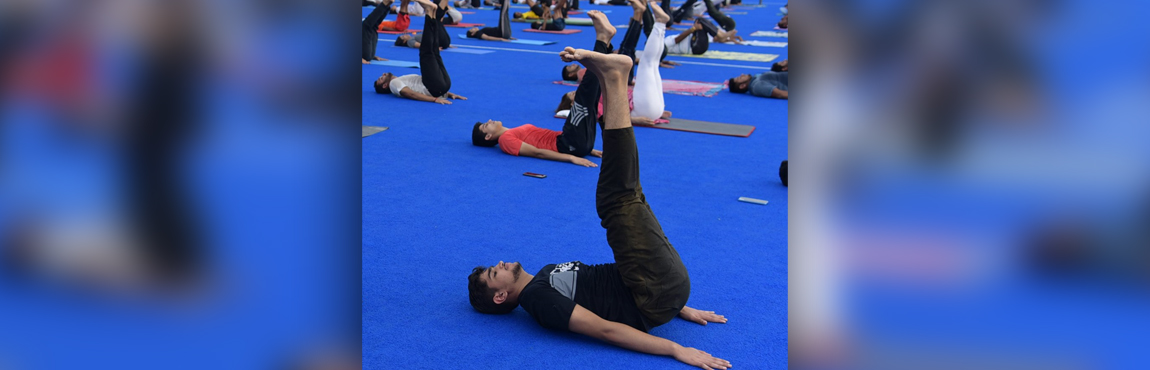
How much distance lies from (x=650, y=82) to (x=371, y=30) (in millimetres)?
4298

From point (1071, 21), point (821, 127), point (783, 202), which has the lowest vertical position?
point (783, 202)

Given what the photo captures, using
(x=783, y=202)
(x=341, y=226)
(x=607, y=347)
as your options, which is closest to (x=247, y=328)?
(x=341, y=226)

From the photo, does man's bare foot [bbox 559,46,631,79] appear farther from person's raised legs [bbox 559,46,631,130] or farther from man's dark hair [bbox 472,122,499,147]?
man's dark hair [bbox 472,122,499,147]

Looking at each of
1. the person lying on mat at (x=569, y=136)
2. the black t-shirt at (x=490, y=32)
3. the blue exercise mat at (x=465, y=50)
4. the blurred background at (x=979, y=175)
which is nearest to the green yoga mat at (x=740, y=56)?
the blue exercise mat at (x=465, y=50)

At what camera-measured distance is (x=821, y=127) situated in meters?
0.94

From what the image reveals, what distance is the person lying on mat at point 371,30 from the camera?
9.45 metres

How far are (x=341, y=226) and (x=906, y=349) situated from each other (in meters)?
0.65

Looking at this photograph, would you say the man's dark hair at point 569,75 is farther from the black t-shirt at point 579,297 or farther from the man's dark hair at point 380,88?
the black t-shirt at point 579,297

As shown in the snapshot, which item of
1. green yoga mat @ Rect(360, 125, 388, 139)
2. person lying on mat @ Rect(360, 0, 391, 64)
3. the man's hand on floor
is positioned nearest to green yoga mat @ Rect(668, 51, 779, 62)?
person lying on mat @ Rect(360, 0, 391, 64)

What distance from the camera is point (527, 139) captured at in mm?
5977

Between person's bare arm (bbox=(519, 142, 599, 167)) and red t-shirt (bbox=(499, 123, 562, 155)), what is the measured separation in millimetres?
33

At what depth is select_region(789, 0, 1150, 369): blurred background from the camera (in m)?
0.85

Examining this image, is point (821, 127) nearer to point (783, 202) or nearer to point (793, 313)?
point (793, 313)

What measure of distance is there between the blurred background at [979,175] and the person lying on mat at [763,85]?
7.88 metres
